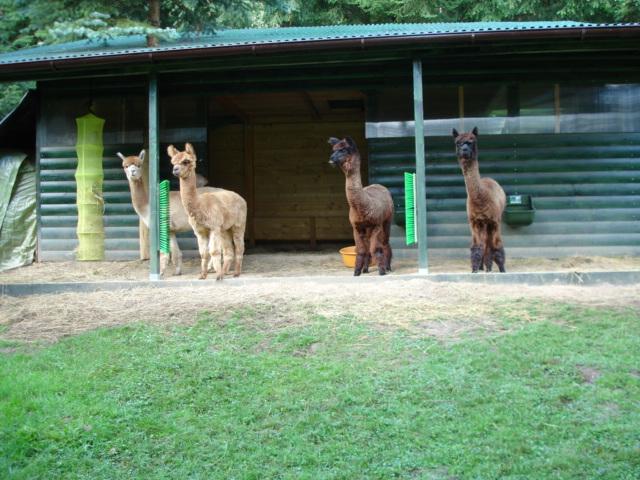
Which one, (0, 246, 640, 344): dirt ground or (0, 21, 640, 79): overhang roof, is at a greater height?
(0, 21, 640, 79): overhang roof

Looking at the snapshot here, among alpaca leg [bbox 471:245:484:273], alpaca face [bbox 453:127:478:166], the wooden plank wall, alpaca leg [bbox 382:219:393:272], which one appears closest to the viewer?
alpaca face [bbox 453:127:478:166]

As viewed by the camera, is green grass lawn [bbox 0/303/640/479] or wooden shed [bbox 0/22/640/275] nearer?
green grass lawn [bbox 0/303/640/479]

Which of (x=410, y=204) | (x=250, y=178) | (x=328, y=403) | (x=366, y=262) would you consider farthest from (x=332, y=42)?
(x=250, y=178)

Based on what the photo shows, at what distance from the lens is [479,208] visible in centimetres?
834

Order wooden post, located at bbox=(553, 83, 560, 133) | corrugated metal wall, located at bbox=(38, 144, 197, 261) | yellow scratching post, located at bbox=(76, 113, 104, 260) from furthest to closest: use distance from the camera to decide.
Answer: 1. corrugated metal wall, located at bbox=(38, 144, 197, 261)
2. yellow scratching post, located at bbox=(76, 113, 104, 260)
3. wooden post, located at bbox=(553, 83, 560, 133)

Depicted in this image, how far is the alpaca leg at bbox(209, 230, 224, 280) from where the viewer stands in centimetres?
856

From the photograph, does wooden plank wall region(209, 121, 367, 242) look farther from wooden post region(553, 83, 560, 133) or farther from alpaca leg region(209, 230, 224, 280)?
alpaca leg region(209, 230, 224, 280)

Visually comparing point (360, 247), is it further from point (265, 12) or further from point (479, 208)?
point (265, 12)

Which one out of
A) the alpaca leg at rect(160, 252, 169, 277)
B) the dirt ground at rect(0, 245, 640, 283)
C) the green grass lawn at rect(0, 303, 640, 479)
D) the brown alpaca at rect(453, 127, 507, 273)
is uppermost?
the brown alpaca at rect(453, 127, 507, 273)

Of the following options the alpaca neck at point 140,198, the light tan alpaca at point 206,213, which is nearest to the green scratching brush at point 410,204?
the light tan alpaca at point 206,213

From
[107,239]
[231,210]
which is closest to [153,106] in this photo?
[231,210]

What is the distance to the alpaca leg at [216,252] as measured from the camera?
8562mm

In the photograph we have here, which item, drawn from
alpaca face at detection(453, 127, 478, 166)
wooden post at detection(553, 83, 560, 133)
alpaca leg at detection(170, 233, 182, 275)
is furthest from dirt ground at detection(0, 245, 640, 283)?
wooden post at detection(553, 83, 560, 133)

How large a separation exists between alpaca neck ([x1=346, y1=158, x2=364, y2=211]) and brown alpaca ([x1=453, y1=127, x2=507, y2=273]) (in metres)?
1.33
